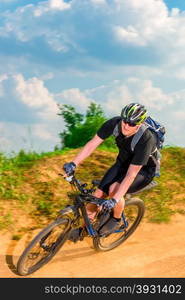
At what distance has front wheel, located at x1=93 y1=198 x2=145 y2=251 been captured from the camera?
21.0ft

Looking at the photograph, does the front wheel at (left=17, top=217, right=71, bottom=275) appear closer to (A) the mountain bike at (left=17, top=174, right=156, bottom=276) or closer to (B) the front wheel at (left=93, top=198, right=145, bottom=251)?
(A) the mountain bike at (left=17, top=174, right=156, bottom=276)

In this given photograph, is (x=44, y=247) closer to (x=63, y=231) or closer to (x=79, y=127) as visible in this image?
(x=63, y=231)

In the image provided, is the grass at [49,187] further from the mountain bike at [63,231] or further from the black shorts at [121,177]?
the black shorts at [121,177]

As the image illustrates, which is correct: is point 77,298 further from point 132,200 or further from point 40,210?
point 40,210

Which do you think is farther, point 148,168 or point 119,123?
point 148,168

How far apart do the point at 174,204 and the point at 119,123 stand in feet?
11.4

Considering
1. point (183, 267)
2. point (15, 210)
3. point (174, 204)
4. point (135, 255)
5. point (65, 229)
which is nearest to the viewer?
point (65, 229)

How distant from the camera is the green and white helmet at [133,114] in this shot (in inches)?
209

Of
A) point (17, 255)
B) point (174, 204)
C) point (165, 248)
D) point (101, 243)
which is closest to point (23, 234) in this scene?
point (17, 255)

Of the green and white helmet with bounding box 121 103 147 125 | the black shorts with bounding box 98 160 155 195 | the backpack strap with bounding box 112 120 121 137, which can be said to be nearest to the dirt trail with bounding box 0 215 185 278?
the black shorts with bounding box 98 160 155 195

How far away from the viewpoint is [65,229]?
5.44m

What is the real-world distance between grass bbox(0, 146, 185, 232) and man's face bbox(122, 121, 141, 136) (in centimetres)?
276

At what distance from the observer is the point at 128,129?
17.8 ft

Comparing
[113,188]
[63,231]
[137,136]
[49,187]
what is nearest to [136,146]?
[137,136]
